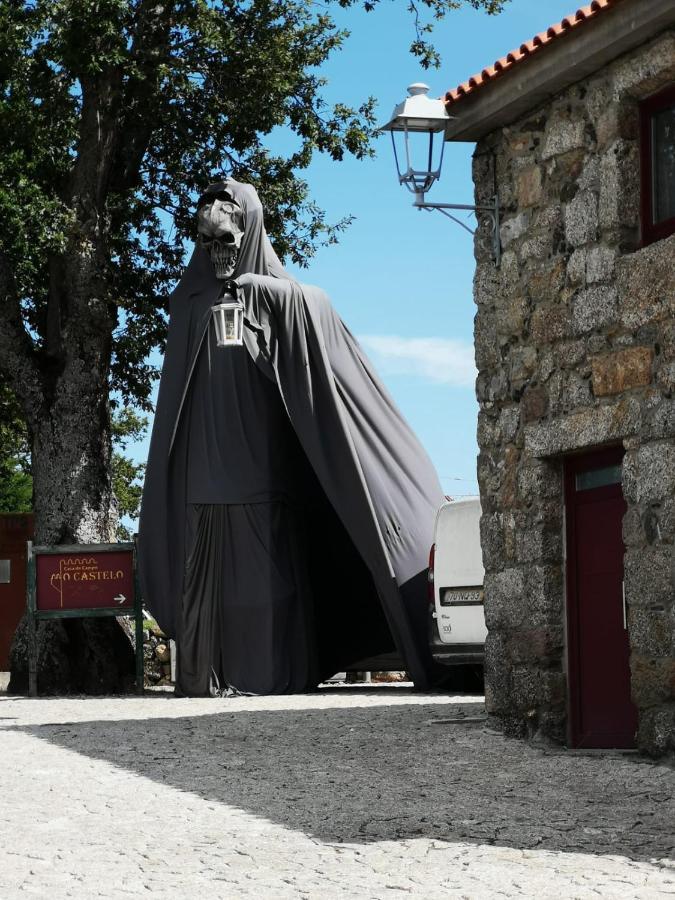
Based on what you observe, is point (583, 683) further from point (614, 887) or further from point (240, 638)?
point (240, 638)

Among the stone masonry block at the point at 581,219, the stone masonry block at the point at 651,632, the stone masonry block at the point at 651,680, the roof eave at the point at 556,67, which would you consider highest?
the roof eave at the point at 556,67

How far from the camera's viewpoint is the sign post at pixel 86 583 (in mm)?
15562

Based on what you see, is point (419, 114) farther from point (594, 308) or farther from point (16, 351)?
point (16, 351)

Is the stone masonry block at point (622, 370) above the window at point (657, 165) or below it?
below

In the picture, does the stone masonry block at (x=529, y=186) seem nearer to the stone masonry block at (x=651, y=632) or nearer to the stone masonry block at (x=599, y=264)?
the stone masonry block at (x=599, y=264)

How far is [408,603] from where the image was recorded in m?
14.6

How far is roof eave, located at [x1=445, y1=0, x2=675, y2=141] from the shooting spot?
830 centimetres

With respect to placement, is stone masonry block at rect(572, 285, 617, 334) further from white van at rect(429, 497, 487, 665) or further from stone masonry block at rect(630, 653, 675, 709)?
white van at rect(429, 497, 487, 665)

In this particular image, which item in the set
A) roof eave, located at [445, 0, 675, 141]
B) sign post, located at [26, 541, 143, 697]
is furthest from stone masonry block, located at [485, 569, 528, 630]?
sign post, located at [26, 541, 143, 697]

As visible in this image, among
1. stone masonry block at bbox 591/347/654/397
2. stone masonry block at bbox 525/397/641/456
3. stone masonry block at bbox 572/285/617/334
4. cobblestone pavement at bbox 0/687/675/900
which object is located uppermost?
stone masonry block at bbox 572/285/617/334

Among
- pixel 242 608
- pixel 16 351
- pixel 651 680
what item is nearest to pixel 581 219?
pixel 651 680

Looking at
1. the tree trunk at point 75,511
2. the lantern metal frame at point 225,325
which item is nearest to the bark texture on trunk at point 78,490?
the tree trunk at point 75,511

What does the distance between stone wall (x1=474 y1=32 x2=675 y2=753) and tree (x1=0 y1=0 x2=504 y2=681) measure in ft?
25.5

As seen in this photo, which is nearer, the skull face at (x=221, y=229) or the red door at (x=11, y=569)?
the skull face at (x=221, y=229)
